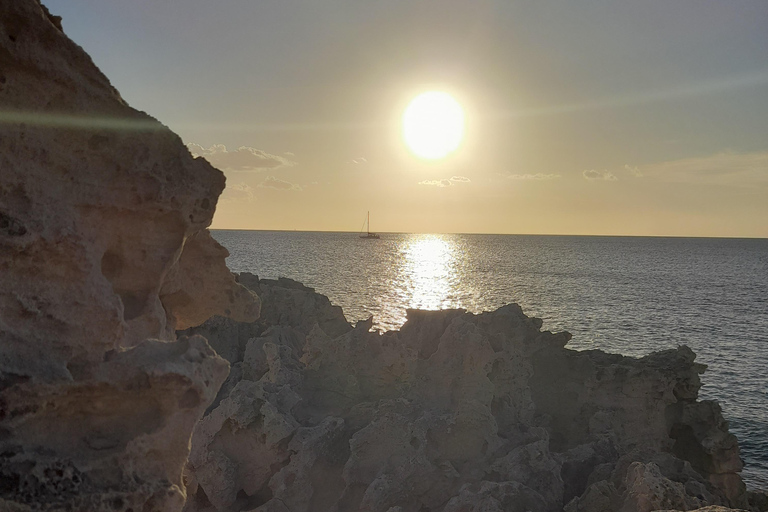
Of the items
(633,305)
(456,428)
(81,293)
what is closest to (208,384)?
(81,293)

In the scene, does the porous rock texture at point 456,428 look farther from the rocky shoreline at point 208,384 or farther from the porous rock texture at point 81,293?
the porous rock texture at point 81,293

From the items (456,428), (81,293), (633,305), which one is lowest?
(633,305)

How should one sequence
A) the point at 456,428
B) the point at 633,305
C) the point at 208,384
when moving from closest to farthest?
the point at 208,384 < the point at 456,428 < the point at 633,305

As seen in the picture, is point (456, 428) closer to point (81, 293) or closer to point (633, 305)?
point (81, 293)

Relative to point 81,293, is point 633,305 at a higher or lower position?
lower

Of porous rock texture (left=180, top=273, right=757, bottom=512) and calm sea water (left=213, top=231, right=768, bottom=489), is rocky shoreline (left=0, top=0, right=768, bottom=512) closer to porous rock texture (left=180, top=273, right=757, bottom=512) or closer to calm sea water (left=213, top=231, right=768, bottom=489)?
porous rock texture (left=180, top=273, right=757, bottom=512)

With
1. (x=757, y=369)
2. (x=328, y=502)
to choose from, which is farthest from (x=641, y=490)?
(x=757, y=369)

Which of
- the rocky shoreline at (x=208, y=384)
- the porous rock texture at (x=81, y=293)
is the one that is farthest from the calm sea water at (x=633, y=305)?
the porous rock texture at (x=81, y=293)

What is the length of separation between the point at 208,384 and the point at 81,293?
49.4 inches

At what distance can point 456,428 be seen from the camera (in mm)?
8773

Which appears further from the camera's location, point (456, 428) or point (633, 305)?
point (633, 305)

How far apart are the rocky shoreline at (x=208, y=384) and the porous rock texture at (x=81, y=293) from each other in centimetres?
1

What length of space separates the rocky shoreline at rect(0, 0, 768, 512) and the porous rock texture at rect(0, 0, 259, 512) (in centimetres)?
1

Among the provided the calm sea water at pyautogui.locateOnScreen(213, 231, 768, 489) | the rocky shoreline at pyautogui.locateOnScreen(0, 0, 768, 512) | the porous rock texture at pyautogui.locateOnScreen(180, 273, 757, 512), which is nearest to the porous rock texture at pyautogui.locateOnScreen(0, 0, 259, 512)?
the rocky shoreline at pyautogui.locateOnScreen(0, 0, 768, 512)
